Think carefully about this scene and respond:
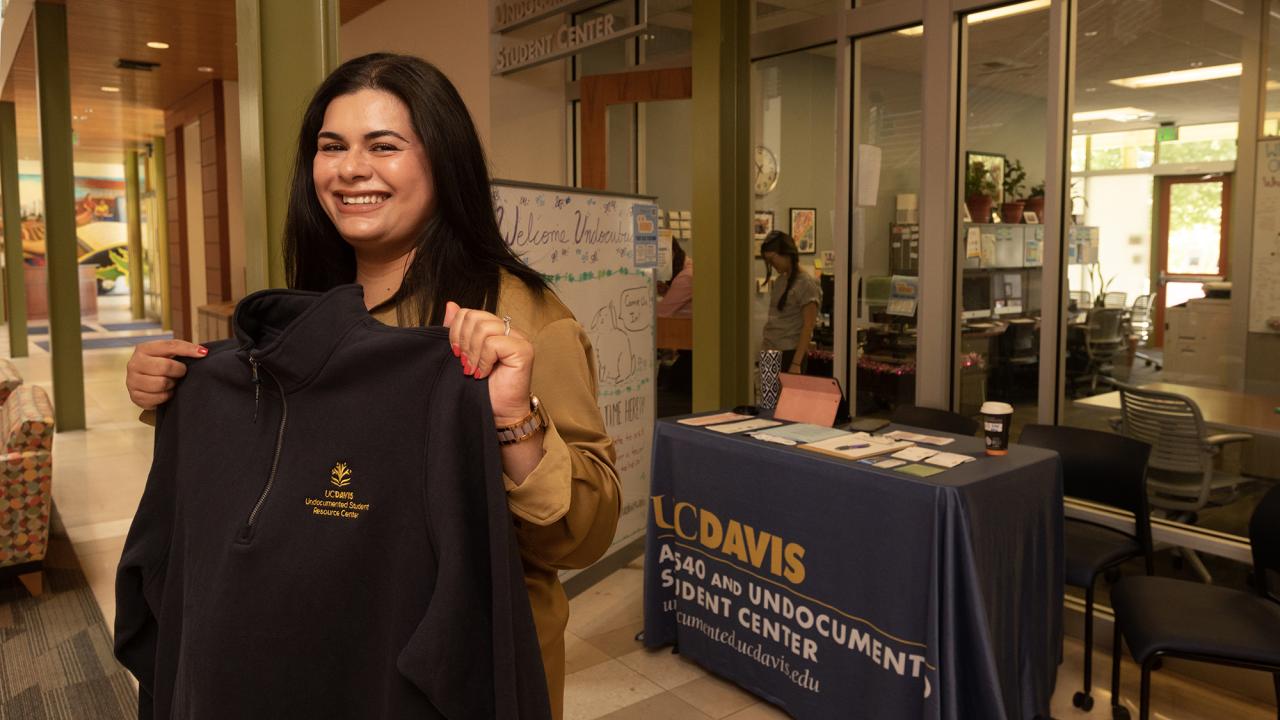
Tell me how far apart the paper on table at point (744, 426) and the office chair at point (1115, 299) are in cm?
157

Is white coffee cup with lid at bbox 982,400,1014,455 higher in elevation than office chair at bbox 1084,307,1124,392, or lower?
lower

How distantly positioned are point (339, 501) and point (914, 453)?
2135 mm

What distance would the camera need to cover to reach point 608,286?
4.14 metres

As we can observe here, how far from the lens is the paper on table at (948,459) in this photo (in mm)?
2691

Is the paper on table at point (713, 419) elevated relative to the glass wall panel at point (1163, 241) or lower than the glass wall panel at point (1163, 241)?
lower

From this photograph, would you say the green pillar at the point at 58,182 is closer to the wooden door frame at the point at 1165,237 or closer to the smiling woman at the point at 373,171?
the smiling woman at the point at 373,171

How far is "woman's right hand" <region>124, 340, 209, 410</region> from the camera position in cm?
120

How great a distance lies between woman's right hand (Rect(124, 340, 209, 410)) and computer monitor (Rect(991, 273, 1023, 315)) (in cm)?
363

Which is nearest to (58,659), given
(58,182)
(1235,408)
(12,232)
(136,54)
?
(1235,408)

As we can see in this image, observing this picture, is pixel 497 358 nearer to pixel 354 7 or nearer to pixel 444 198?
pixel 444 198

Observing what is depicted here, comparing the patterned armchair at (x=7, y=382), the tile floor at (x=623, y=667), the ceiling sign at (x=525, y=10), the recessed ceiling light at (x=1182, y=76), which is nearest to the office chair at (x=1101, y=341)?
the recessed ceiling light at (x=1182, y=76)

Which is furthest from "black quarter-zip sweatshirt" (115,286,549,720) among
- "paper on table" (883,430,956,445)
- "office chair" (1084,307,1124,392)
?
"office chair" (1084,307,1124,392)

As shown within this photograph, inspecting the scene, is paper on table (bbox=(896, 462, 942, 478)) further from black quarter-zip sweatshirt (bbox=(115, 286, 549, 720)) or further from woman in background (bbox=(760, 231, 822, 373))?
woman in background (bbox=(760, 231, 822, 373))

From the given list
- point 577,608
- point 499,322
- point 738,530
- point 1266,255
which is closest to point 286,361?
point 499,322
